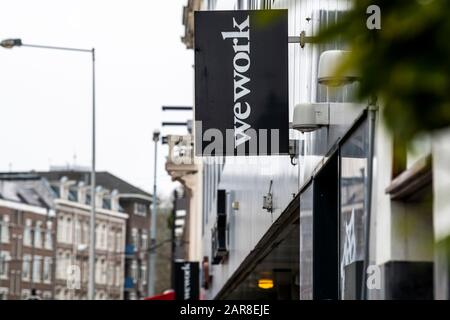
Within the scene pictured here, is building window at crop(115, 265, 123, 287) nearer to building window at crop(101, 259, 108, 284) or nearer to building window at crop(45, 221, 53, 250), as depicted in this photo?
building window at crop(101, 259, 108, 284)

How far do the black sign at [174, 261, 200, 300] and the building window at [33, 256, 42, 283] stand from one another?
62.0 metres

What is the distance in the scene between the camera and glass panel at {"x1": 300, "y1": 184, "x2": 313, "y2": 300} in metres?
11.6

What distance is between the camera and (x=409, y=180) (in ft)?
22.0

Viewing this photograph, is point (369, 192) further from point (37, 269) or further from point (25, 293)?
point (37, 269)

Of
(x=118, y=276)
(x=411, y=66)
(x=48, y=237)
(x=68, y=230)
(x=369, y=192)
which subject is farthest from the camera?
(x=118, y=276)

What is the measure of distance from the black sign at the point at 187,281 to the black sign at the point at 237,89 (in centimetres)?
3214

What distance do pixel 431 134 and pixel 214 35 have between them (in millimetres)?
8686

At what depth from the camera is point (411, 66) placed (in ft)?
7.72

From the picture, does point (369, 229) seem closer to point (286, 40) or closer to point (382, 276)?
point (382, 276)

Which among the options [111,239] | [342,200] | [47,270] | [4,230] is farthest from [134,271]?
[342,200]

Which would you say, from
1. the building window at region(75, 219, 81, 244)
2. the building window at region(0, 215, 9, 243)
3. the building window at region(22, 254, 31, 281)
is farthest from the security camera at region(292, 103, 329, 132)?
the building window at region(75, 219, 81, 244)

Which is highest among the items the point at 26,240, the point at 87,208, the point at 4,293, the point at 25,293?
the point at 87,208

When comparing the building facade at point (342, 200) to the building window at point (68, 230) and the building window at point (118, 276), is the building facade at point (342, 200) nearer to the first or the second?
the building window at point (68, 230)

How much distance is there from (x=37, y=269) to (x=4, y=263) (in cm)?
415
